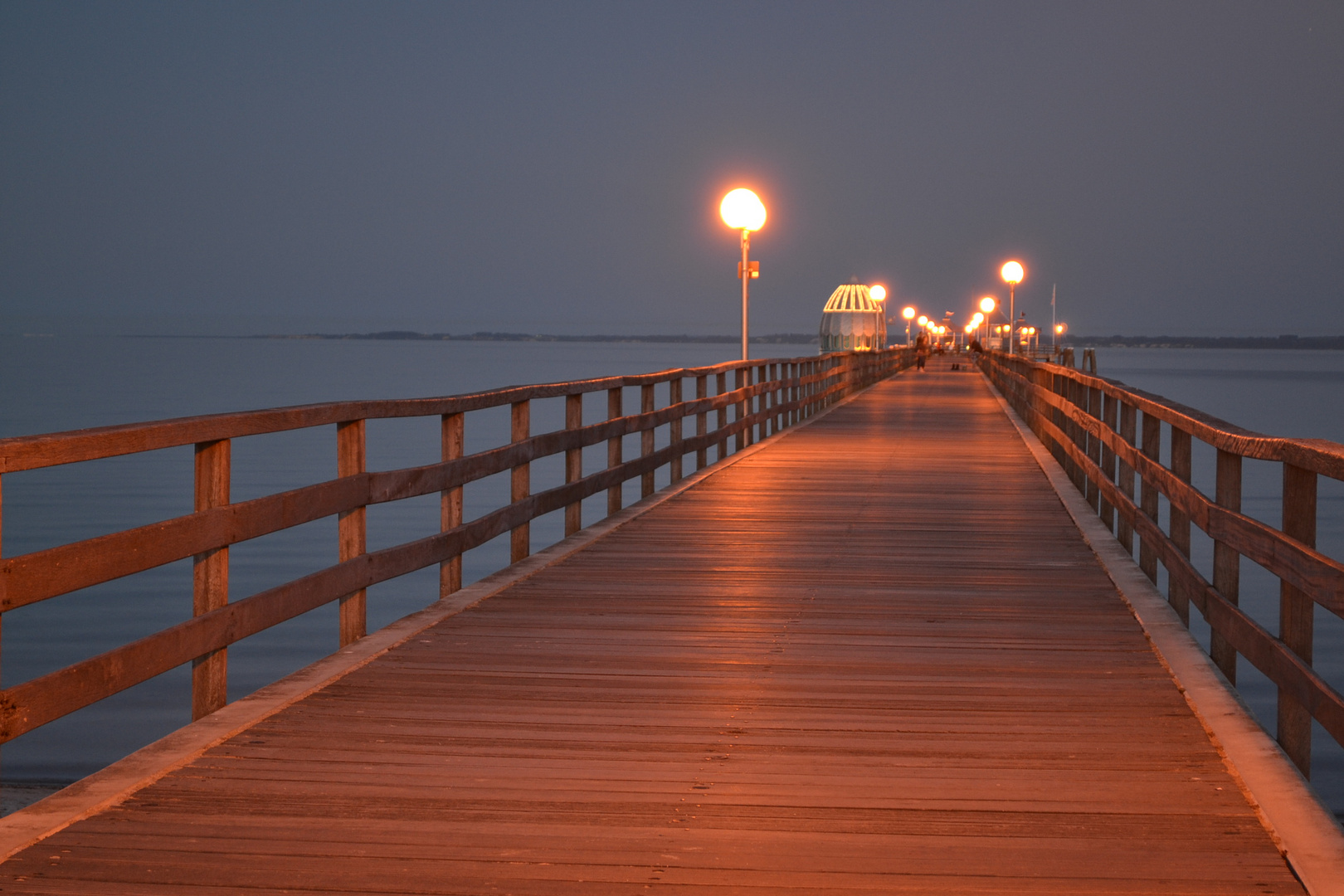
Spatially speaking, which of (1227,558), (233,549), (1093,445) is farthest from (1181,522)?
(233,549)

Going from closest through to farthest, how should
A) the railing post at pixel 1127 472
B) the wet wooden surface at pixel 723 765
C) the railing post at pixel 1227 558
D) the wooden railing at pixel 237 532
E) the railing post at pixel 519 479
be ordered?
the wet wooden surface at pixel 723 765, the wooden railing at pixel 237 532, the railing post at pixel 1227 558, the railing post at pixel 519 479, the railing post at pixel 1127 472

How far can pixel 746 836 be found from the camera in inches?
146

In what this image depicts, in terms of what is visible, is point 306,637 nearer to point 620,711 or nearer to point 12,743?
point 12,743

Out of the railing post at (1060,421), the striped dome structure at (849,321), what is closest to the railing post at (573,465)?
the railing post at (1060,421)

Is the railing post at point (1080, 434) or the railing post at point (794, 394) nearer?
the railing post at point (1080, 434)

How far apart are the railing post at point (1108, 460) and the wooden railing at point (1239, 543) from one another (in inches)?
13.8

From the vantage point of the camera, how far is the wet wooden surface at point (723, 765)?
11.3 feet

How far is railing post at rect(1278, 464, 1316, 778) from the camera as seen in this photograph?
4.45m

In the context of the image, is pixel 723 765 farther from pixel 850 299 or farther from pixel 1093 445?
pixel 850 299

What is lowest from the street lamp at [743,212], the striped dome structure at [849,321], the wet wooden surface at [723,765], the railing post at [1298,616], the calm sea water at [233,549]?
the calm sea water at [233,549]

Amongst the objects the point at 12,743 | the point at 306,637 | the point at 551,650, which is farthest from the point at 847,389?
the point at 551,650

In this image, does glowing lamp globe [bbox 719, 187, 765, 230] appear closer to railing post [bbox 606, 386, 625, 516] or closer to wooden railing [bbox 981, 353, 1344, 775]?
railing post [bbox 606, 386, 625, 516]

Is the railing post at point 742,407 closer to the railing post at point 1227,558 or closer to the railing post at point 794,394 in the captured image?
the railing post at point 794,394

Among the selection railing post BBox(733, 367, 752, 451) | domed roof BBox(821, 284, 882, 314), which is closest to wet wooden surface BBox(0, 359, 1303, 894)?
railing post BBox(733, 367, 752, 451)
